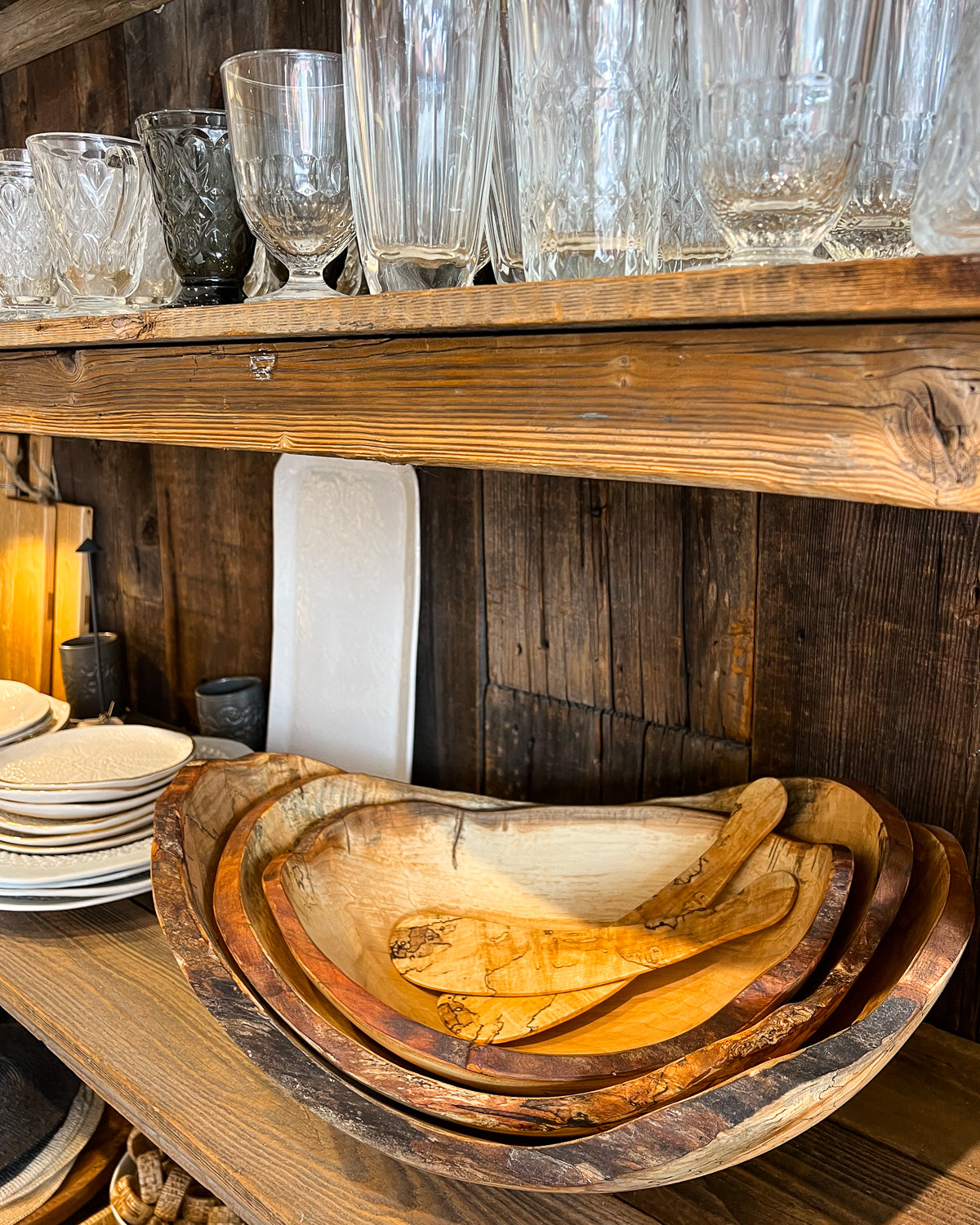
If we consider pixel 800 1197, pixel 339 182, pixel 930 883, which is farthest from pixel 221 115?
pixel 800 1197

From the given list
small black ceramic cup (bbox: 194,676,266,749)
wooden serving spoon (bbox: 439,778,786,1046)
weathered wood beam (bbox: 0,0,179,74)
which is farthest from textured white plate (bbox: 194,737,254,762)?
weathered wood beam (bbox: 0,0,179,74)

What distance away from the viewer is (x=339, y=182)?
Answer: 660 millimetres

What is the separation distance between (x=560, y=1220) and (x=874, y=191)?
598 millimetres

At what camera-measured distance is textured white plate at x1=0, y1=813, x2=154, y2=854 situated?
980 millimetres

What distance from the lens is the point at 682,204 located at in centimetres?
55

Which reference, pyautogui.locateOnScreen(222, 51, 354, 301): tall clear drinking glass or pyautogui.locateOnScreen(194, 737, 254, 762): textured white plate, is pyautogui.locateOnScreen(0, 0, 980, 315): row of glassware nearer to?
pyautogui.locateOnScreen(222, 51, 354, 301): tall clear drinking glass

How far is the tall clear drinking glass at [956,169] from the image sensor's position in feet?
1.24

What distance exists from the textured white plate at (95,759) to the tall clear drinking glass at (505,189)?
65 centimetres

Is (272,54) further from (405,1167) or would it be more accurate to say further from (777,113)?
(405,1167)

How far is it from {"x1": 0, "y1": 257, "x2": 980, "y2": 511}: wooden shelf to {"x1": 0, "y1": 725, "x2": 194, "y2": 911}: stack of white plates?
0.45 m

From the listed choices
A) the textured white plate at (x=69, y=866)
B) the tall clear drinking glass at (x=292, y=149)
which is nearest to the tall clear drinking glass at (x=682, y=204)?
the tall clear drinking glass at (x=292, y=149)

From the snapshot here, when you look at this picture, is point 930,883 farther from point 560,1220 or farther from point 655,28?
point 655,28

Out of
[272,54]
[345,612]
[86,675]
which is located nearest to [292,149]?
[272,54]

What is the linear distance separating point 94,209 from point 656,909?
713 mm
